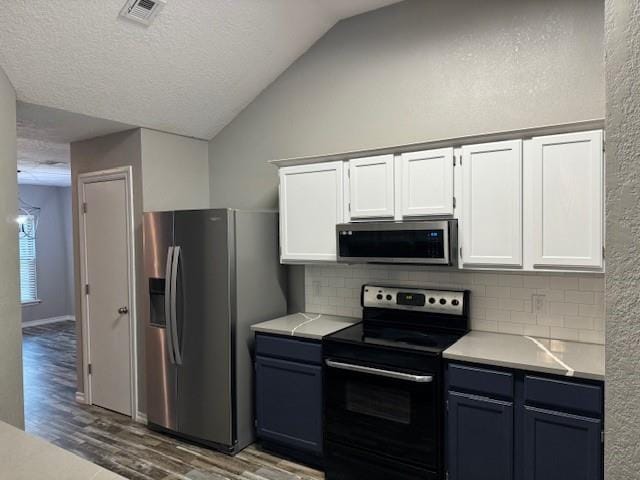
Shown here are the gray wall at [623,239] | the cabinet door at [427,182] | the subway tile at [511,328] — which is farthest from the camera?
the subway tile at [511,328]

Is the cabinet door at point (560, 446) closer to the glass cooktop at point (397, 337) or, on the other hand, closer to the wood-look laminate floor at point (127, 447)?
the glass cooktop at point (397, 337)

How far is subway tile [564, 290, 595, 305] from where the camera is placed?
2677 millimetres

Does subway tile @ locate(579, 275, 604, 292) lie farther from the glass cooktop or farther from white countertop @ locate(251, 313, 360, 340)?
white countertop @ locate(251, 313, 360, 340)

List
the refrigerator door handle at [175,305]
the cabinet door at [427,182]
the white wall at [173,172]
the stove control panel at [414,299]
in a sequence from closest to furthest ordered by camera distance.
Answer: the cabinet door at [427,182] < the stove control panel at [414,299] < the refrigerator door handle at [175,305] < the white wall at [173,172]

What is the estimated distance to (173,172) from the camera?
4.11 meters

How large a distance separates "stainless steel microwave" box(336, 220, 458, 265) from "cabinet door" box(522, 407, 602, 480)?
37.6 inches

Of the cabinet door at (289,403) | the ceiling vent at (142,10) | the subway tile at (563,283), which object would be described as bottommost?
the cabinet door at (289,403)

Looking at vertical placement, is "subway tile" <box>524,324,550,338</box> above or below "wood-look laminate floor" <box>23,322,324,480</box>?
above

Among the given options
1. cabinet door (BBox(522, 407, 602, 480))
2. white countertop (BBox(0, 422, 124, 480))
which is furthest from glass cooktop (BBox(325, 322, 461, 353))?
white countertop (BBox(0, 422, 124, 480))

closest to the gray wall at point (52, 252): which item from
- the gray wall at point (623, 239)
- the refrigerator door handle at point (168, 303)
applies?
the refrigerator door handle at point (168, 303)

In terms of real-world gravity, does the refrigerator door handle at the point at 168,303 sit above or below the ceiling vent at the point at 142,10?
below

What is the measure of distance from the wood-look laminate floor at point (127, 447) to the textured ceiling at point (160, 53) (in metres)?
2.50

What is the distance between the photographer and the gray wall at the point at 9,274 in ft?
9.13

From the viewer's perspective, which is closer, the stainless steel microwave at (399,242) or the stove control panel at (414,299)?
the stainless steel microwave at (399,242)
